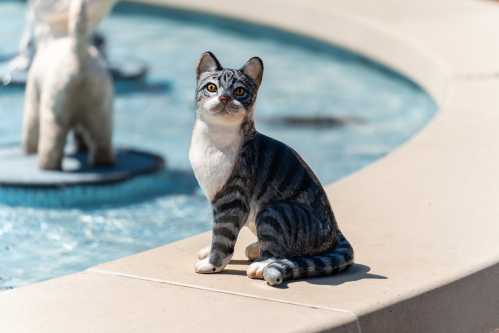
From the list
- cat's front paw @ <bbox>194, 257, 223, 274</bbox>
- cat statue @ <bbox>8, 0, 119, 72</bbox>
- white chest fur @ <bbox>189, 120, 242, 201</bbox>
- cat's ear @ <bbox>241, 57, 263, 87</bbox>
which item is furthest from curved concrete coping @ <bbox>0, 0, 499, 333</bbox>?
cat statue @ <bbox>8, 0, 119, 72</bbox>

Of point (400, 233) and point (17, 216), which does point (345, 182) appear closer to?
point (400, 233)

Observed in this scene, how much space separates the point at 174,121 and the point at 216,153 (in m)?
4.62

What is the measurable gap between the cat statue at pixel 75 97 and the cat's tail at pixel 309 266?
2919 mm

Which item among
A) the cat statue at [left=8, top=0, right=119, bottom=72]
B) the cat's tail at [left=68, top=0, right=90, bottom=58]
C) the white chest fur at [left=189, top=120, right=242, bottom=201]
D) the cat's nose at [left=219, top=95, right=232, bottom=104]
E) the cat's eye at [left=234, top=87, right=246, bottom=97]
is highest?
the cat statue at [left=8, top=0, right=119, bottom=72]

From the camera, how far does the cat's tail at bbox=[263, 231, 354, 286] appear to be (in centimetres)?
457

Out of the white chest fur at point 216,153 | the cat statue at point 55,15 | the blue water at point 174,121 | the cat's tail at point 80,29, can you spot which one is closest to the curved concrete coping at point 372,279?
the white chest fur at point 216,153

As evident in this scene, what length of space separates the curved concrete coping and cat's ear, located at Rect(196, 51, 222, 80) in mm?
746

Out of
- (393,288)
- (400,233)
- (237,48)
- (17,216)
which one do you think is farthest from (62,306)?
(237,48)

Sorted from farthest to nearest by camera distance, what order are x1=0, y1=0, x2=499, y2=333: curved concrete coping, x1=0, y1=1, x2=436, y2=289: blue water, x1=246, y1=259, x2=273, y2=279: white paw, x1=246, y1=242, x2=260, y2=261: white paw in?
1. x1=0, y1=1, x2=436, y2=289: blue water
2. x1=246, y1=242, x2=260, y2=261: white paw
3. x1=246, y1=259, x2=273, y2=279: white paw
4. x1=0, y1=0, x2=499, y2=333: curved concrete coping

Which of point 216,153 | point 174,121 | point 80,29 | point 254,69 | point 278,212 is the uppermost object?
point 80,29

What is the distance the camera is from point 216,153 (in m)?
4.62

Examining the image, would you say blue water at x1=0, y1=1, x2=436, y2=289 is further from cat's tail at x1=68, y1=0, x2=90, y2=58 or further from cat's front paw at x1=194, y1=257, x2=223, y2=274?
cat's front paw at x1=194, y1=257, x2=223, y2=274

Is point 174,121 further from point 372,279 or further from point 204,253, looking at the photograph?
point 372,279

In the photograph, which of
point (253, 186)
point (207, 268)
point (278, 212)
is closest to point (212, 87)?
point (253, 186)
